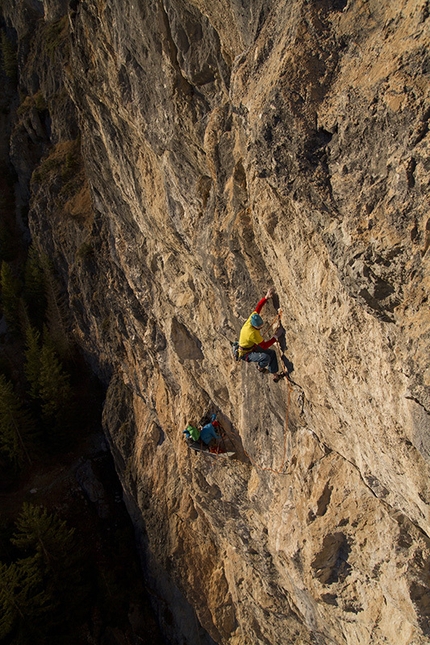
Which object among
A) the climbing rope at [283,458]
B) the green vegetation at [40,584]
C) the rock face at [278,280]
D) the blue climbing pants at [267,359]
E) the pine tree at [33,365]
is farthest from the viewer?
the pine tree at [33,365]

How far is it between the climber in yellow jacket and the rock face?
27 centimetres

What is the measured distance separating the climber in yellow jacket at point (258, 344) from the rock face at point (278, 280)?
266 millimetres

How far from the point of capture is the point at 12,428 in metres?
23.6

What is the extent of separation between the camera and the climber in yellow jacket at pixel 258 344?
7.79 metres

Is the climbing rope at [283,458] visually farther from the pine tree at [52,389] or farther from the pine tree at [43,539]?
the pine tree at [52,389]

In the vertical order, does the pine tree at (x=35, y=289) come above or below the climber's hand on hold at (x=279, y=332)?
above

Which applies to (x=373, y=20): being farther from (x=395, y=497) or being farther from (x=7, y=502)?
(x=7, y=502)

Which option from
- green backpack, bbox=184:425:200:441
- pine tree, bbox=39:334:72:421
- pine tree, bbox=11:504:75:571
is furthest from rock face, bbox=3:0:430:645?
pine tree, bbox=39:334:72:421

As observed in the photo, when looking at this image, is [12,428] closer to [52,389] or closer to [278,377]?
[52,389]

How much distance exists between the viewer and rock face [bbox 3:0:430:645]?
4477mm

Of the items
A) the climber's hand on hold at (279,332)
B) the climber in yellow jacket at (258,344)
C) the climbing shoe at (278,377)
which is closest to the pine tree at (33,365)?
the climber in yellow jacket at (258,344)

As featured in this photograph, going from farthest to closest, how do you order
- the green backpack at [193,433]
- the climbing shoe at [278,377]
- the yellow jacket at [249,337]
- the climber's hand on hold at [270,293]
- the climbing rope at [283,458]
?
the green backpack at [193,433] < the climbing rope at [283,458] < the climbing shoe at [278,377] < the yellow jacket at [249,337] < the climber's hand on hold at [270,293]

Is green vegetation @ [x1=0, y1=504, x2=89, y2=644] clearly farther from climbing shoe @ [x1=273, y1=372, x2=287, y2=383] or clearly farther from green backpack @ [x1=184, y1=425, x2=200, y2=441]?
climbing shoe @ [x1=273, y1=372, x2=287, y2=383]

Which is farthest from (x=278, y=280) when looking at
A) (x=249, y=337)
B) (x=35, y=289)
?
(x=35, y=289)
